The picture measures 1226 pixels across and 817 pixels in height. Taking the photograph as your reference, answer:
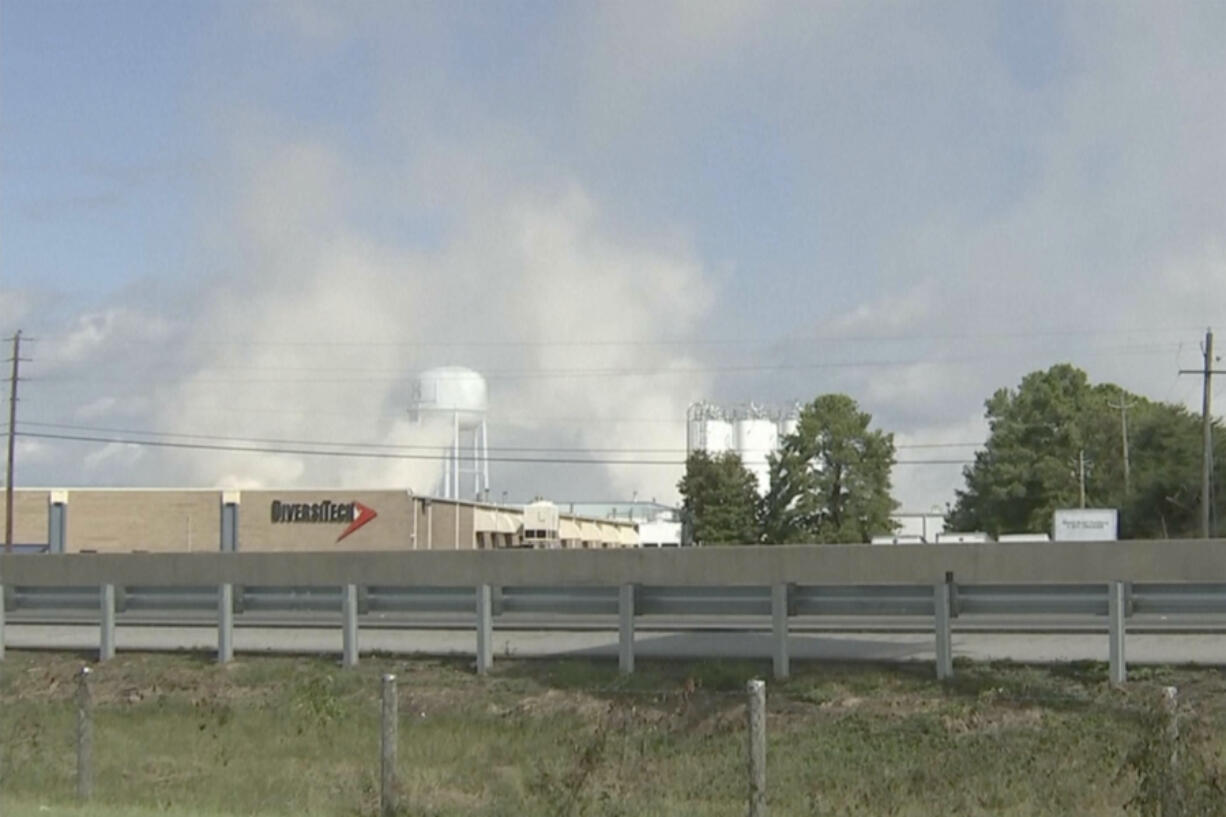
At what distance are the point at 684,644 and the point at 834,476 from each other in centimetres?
7817

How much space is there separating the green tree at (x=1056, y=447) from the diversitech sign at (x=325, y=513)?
117 feet

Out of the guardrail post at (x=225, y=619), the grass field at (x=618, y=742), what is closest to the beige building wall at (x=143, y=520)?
the guardrail post at (x=225, y=619)

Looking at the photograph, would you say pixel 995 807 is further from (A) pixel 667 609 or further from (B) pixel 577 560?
(B) pixel 577 560

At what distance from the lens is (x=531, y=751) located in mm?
15680

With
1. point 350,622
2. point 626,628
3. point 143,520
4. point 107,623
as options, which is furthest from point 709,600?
point 143,520

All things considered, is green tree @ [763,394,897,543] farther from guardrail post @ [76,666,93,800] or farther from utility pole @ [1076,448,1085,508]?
guardrail post @ [76,666,93,800]

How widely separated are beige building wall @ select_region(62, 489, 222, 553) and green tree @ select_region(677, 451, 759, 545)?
99.0ft

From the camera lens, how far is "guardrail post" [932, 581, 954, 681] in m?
16.6

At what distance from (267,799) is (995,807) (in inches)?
220

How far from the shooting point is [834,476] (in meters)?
97.4

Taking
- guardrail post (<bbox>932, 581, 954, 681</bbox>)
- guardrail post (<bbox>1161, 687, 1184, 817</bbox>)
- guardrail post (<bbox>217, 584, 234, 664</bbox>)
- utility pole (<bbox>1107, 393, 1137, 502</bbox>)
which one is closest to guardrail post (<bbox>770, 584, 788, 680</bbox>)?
guardrail post (<bbox>932, 581, 954, 681</bbox>)

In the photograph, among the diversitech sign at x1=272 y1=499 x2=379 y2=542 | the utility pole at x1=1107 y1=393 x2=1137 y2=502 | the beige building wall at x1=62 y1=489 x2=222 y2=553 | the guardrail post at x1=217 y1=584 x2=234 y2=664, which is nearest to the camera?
the guardrail post at x1=217 y1=584 x2=234 y2=664

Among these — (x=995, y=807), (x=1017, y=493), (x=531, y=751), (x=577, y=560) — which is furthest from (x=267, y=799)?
(x=1017, y=493)

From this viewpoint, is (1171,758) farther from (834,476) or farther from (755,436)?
(755,436)
